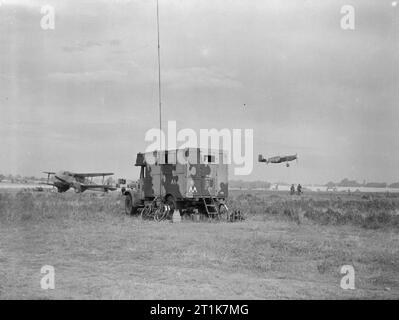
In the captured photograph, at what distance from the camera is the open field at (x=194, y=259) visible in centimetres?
769

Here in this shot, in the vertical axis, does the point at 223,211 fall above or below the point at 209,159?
below

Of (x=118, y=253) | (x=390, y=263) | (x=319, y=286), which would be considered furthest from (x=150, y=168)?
(x=319, y=286)

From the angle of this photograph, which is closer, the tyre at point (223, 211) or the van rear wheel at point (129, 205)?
the tyre at point (223, 211)

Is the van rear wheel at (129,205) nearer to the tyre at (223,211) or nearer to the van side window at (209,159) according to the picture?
the tyre at (223,211)

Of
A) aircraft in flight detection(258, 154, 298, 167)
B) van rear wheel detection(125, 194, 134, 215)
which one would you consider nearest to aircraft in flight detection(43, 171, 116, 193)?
aircraft in flight detection(258, 154, 298, 167)

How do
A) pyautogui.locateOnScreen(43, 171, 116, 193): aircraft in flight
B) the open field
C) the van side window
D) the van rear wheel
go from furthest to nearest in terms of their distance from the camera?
pyautogui.locateOnScreen(43, 171, 116, 193): aircraft in flight < the van rear wheel < the van side window < the open field

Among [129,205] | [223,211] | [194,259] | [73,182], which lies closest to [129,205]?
[129,205]

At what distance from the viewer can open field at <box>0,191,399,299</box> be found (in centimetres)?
769

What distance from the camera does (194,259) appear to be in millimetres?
10406

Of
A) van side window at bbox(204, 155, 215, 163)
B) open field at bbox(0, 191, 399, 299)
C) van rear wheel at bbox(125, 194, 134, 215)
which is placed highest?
van side window at bbox(204, 155, 215, 163)

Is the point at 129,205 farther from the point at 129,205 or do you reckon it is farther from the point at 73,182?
the point at 73,182

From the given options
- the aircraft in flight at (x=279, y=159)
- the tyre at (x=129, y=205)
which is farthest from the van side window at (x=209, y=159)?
the aircraft in flight at (x=279, y=159)

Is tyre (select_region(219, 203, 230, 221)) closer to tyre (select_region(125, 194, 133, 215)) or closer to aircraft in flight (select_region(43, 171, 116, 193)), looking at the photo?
tyre (select_region(125, 194, 133, 215))
